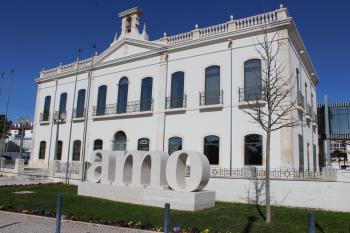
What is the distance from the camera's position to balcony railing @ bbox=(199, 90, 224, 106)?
1944 cm

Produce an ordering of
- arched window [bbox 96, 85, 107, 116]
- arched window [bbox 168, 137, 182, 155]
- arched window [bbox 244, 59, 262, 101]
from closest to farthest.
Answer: arched window [bbox 244, 59, 262, 101] < arched window [bbox 168, 137, 182, 155] < arched window [bbox 96, 85, 107, 116]

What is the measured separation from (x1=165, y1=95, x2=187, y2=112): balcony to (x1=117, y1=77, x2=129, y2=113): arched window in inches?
160

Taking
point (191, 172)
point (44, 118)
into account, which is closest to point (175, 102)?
point (191, 172)

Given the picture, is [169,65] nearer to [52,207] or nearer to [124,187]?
[124,187]

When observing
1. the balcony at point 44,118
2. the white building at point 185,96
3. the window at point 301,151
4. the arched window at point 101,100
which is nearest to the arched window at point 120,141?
the white building at point 185,96

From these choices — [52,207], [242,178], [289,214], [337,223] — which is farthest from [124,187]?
[337,223]

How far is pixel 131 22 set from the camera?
25984mm

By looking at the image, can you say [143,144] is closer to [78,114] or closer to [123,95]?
[123,95]

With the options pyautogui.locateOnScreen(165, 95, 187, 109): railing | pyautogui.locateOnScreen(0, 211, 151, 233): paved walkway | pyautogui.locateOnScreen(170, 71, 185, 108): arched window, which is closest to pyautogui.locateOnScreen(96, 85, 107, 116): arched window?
pyautogui.locateOnScreen(165, 95, 187, 109): railing

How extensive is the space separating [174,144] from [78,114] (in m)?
10.9

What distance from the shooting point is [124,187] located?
1372 cm

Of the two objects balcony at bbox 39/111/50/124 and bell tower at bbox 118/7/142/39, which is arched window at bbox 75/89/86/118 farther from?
bell tower at bbox 118/7/142/39

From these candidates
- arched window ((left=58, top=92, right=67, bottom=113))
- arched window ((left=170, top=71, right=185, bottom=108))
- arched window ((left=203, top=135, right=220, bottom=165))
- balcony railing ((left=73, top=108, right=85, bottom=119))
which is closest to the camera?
arched window ((left=203, top=135, right=220, bottom=165))

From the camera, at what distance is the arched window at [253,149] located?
696 inches
